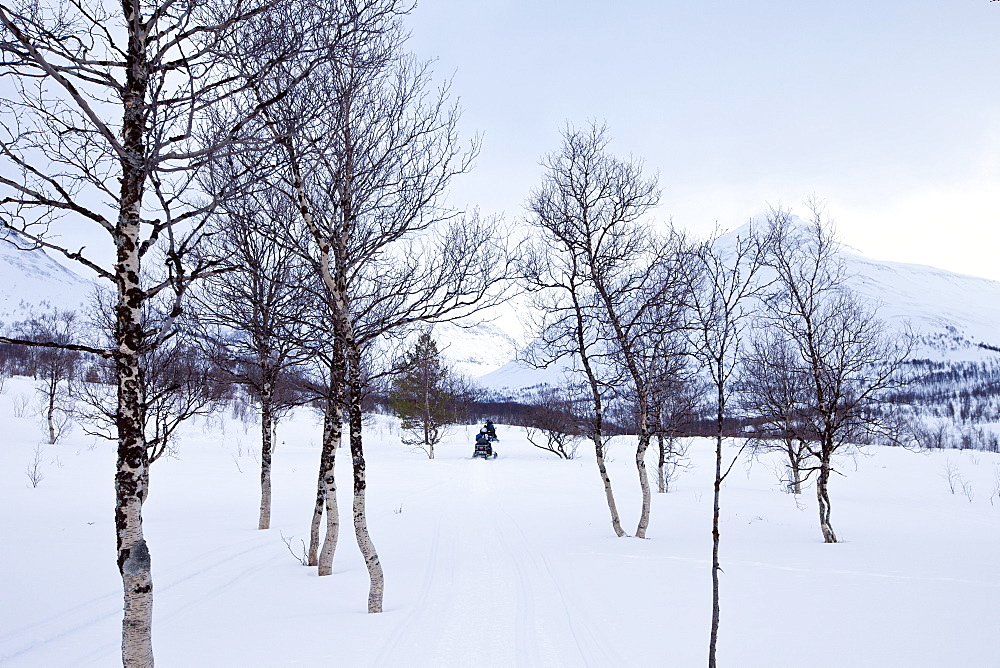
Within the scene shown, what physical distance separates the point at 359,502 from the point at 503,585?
273 centimetres

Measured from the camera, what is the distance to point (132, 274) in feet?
11.3

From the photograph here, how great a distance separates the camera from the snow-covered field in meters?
5.28

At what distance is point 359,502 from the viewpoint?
21.0 feet

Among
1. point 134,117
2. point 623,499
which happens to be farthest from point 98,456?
point 134,117

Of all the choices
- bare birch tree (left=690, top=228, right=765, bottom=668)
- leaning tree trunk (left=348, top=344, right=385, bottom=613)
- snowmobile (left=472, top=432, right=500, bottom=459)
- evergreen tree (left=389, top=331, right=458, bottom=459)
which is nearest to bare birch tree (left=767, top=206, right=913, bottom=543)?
bare birch tree (left=690, top=228, right=765, bottom=668)

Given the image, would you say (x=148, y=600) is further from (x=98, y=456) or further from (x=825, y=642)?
(x=98, y=456)

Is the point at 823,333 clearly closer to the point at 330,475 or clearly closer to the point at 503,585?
the point at 503,585

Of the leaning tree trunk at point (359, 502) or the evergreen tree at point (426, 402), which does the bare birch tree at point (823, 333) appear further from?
the evergreen tree at point (426, 402)

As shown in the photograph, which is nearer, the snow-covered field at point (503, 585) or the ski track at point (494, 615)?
the ski track at point (494, 615)

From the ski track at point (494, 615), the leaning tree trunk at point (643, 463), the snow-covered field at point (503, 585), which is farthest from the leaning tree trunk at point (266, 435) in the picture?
the leaning tree trunk at point (643, 463)

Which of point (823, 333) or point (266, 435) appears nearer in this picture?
point (266, 435)

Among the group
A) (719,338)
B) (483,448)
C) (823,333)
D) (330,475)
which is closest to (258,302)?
(330,475)

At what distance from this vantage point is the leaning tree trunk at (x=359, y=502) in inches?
249

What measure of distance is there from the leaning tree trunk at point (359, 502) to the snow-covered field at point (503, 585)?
0.90 feet
